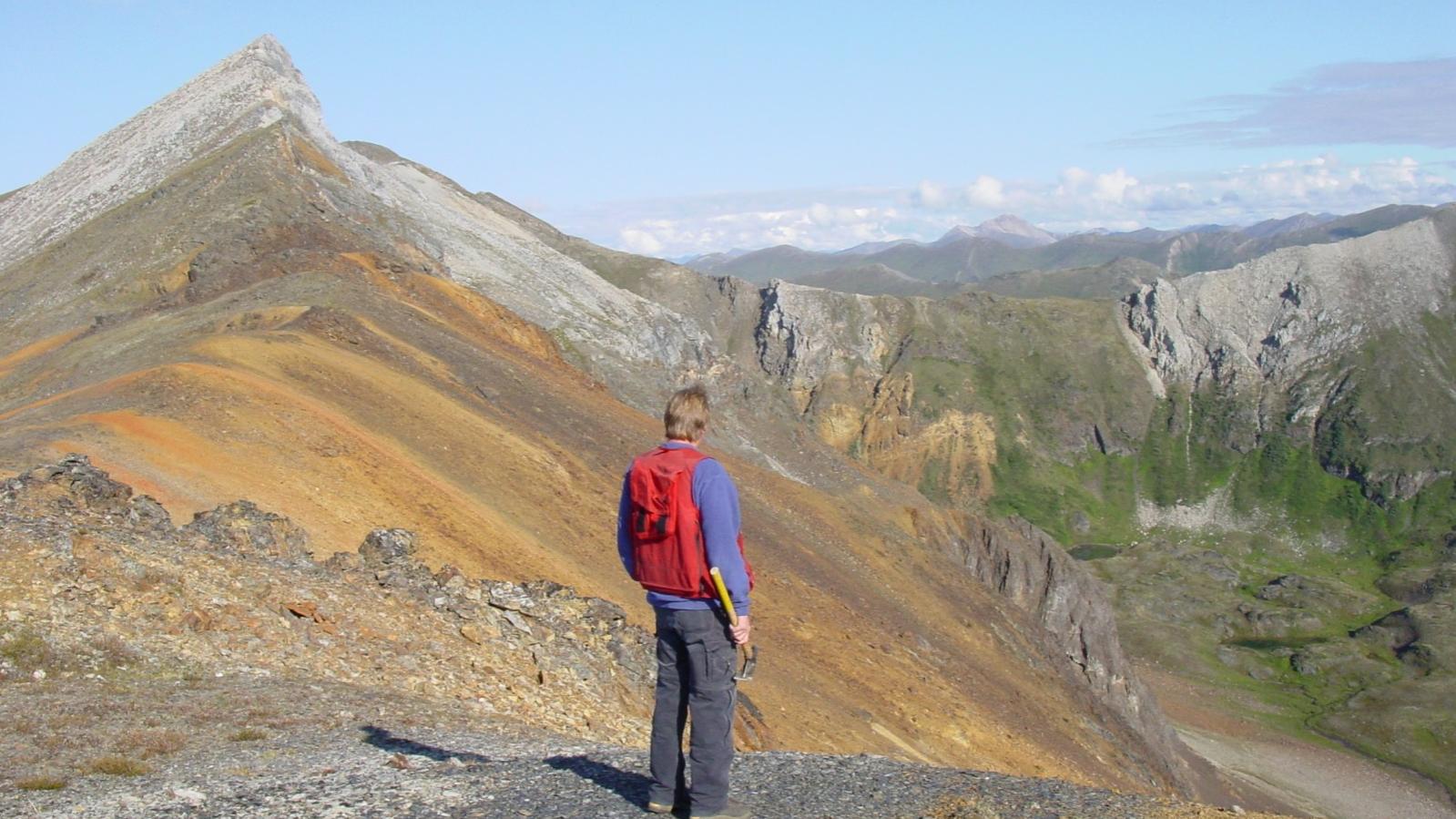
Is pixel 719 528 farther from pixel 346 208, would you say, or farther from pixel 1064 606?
pixel 346 208

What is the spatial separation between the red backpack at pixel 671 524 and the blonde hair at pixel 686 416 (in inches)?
9.0

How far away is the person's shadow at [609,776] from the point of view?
9406 mm

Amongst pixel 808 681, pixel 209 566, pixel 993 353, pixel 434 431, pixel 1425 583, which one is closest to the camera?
pixel 209 566

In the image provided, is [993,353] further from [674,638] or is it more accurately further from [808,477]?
[674,638]

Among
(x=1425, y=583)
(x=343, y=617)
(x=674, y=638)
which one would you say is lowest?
(x=1425, y=583)

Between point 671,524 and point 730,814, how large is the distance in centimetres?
228

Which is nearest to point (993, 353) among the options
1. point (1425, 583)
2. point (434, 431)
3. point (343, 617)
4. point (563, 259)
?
point (1425, 583)

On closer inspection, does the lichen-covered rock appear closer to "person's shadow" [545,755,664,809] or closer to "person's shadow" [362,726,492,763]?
"person's shadow" [362,726,492,763]

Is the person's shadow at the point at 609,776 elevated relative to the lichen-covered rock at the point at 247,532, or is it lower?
lower

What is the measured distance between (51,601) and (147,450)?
10036 millimetres

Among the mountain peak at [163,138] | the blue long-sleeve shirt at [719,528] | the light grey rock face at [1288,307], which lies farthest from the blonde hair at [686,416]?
the light grey rock face at [1288,307]

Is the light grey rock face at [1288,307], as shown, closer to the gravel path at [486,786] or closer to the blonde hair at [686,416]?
the gravel path at [486,786]

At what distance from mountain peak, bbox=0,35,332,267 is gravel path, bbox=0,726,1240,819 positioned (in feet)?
217

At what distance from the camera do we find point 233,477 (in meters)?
23.0
